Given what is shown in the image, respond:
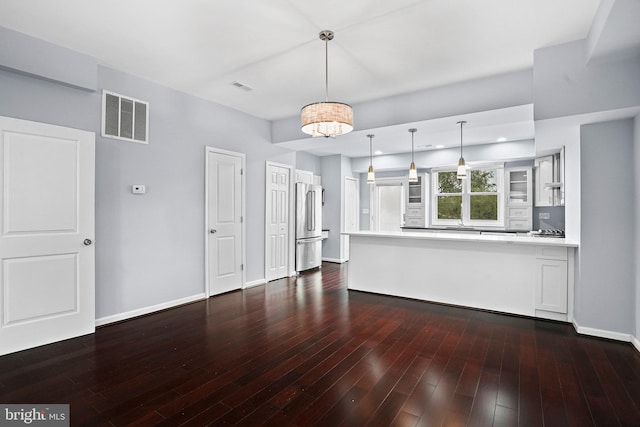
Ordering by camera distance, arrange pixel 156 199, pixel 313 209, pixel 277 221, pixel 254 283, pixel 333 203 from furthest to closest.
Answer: pixel 333 203 → pixel 313 209 → pixel 277 221 → pixel 254 283 → pixel 156 199

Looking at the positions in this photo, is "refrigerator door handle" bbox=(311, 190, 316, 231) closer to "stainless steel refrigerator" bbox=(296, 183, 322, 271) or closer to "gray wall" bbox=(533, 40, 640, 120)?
"stainless steel refrigerator" bbox=(296, 183, 322, 271)

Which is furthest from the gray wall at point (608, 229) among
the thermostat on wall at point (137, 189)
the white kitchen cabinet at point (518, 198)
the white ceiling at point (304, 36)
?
the thermostat on wall at point (137, 189)

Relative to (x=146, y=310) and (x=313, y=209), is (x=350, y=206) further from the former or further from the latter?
(x=146, y=310)

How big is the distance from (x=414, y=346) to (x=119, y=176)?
366 cm

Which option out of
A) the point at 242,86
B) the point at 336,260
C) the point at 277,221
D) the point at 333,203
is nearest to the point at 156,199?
the point at 242,86

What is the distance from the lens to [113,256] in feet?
12.1

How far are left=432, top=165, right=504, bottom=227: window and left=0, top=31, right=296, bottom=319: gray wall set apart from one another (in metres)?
4.70

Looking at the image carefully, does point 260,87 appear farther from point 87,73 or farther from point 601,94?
point 601,94

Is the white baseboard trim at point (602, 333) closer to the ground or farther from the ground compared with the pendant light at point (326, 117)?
closer to the ground

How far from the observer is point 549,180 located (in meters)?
→ 5.47

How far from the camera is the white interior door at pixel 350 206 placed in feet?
26.1

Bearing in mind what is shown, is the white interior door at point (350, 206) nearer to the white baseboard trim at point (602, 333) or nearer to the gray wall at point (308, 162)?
the gray wall at point (308, 162)

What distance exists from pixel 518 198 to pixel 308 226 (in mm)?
4256

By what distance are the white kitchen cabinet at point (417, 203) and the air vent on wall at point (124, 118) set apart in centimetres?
579
